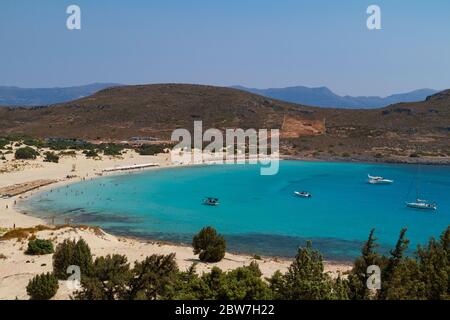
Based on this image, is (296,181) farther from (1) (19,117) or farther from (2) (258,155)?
(1) (19,117)

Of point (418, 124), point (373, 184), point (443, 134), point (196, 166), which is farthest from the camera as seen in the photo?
point (418, 124)

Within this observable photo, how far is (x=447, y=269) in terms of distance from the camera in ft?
53.3

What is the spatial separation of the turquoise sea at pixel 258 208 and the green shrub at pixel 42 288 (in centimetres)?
1850

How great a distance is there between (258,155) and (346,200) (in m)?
49.2

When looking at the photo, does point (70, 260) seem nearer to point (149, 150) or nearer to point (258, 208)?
point (258, 208)

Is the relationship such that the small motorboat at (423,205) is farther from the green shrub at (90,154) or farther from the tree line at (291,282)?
the green shrub at (90,154)

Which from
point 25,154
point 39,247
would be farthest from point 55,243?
point 25,154

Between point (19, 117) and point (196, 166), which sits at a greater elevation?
point (19, 117)

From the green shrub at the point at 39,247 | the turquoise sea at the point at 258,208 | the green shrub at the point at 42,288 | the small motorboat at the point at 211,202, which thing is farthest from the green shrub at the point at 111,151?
the green shrub at the point at 42,288

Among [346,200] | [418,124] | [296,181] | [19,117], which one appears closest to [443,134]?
[418,124]

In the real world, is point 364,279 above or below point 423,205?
above

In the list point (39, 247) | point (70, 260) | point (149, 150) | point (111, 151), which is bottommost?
point (39, 247)

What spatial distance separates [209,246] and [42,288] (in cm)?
1166

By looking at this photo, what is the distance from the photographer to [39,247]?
2612 cm
